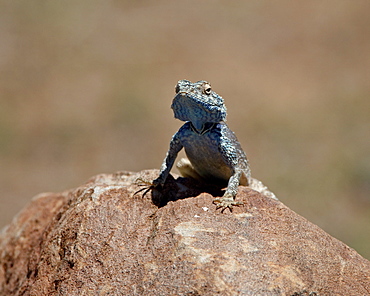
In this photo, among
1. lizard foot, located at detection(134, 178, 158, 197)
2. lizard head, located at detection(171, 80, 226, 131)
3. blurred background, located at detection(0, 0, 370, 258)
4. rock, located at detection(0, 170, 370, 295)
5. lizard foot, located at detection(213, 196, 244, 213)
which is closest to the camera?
rock, located at detection(0, 170, 370, 295)

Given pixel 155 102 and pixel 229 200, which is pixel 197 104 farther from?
pixel 155 102

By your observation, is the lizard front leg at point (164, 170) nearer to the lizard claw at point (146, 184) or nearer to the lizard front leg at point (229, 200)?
the lizard claw at point (146, 184)

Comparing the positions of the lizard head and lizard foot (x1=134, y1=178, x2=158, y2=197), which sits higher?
the lizard head

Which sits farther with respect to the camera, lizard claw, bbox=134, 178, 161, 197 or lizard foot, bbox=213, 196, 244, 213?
lizard claw, bbox=134, 178, 161, 197

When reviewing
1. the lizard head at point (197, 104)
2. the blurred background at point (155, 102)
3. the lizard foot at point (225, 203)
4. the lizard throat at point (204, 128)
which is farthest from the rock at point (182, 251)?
the blurred background at point (155, 102)

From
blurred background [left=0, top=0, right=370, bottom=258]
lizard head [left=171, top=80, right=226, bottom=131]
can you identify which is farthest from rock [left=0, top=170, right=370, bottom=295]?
blurred background [left=0, top=0, right=370, bottom=258]

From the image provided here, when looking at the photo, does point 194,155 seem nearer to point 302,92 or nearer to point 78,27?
point 302,92

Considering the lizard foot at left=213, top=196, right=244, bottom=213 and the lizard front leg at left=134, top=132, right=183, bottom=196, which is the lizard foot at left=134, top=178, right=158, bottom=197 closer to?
the lizard front leg at left=134, top=132, right=183, bottom=196
